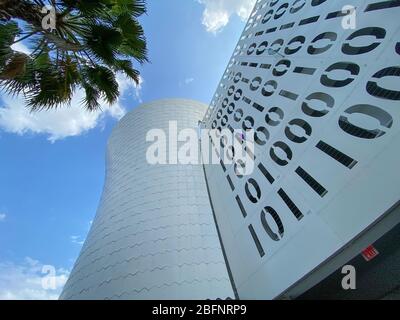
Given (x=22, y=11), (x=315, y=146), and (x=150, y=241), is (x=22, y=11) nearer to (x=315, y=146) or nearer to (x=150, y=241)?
(x=315, y=146)

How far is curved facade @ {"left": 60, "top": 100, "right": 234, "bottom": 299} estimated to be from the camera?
41.2 feet

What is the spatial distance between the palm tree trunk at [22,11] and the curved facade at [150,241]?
11.0 meters

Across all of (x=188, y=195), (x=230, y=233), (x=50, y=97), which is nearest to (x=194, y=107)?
(x=188, y=195)

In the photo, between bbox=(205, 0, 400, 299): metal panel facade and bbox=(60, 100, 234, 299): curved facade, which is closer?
bbox=(205, 0, 400, 299): metal panel facade

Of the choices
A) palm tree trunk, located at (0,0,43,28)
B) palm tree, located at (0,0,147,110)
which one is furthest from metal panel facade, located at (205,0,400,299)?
palm tree trunk, located at (0,0,43,28)

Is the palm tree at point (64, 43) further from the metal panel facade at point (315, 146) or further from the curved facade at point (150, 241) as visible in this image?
the curved facade at point (150, 241)

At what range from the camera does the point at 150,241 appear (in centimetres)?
1488

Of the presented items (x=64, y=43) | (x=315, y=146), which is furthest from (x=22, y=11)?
(x=315, y=146)

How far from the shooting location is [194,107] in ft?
86.6

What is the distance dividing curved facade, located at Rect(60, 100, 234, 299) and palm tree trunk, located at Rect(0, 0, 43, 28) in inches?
435

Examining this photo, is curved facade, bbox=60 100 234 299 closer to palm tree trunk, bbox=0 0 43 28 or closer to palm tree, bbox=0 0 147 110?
palm tree, bbox=0 0 147 110

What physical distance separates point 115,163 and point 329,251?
63.0ft

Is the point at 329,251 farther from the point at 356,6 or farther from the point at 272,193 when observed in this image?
the point at 356,6

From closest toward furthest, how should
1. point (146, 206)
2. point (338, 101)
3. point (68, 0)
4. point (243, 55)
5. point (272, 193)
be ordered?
point (68, 0) < point (338, 101) < point (272, 193) < point (146, 206) < point (243, 55)
